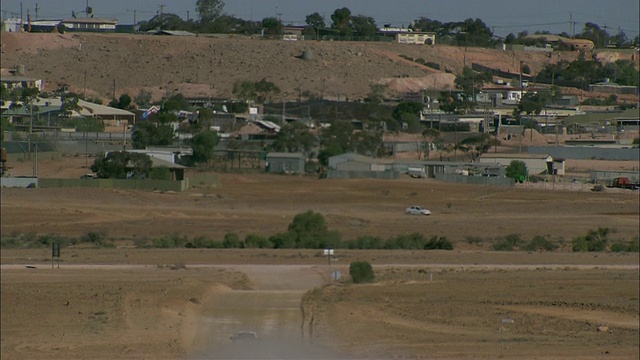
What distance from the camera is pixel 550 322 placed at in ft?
64.3

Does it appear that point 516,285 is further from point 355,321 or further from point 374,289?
point 355,321

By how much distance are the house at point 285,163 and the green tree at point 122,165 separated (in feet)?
25.4

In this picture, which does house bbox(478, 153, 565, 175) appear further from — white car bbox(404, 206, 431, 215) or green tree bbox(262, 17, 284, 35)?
green tree bbox(262, 17, 284, 35)

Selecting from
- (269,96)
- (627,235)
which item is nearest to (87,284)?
(627,235)

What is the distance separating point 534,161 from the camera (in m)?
45.0

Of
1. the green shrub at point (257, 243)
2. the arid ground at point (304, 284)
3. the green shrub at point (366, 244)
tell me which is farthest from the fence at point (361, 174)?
the green shrub at point (257, 243)

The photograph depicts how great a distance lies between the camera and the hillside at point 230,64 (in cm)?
3444

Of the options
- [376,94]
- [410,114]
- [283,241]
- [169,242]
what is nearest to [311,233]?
[283,241]

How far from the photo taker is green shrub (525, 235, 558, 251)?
31.5 meters

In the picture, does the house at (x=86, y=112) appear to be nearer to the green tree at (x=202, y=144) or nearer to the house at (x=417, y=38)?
the green tree at (x=202, y=144)

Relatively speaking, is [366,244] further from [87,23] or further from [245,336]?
[245,336]

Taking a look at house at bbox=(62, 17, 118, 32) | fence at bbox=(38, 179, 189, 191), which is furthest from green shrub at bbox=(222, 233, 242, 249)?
house at bbox=(62, 17, 118, 32)

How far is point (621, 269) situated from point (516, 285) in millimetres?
4399

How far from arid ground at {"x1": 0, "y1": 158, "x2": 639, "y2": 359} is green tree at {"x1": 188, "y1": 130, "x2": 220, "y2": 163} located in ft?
5.09
